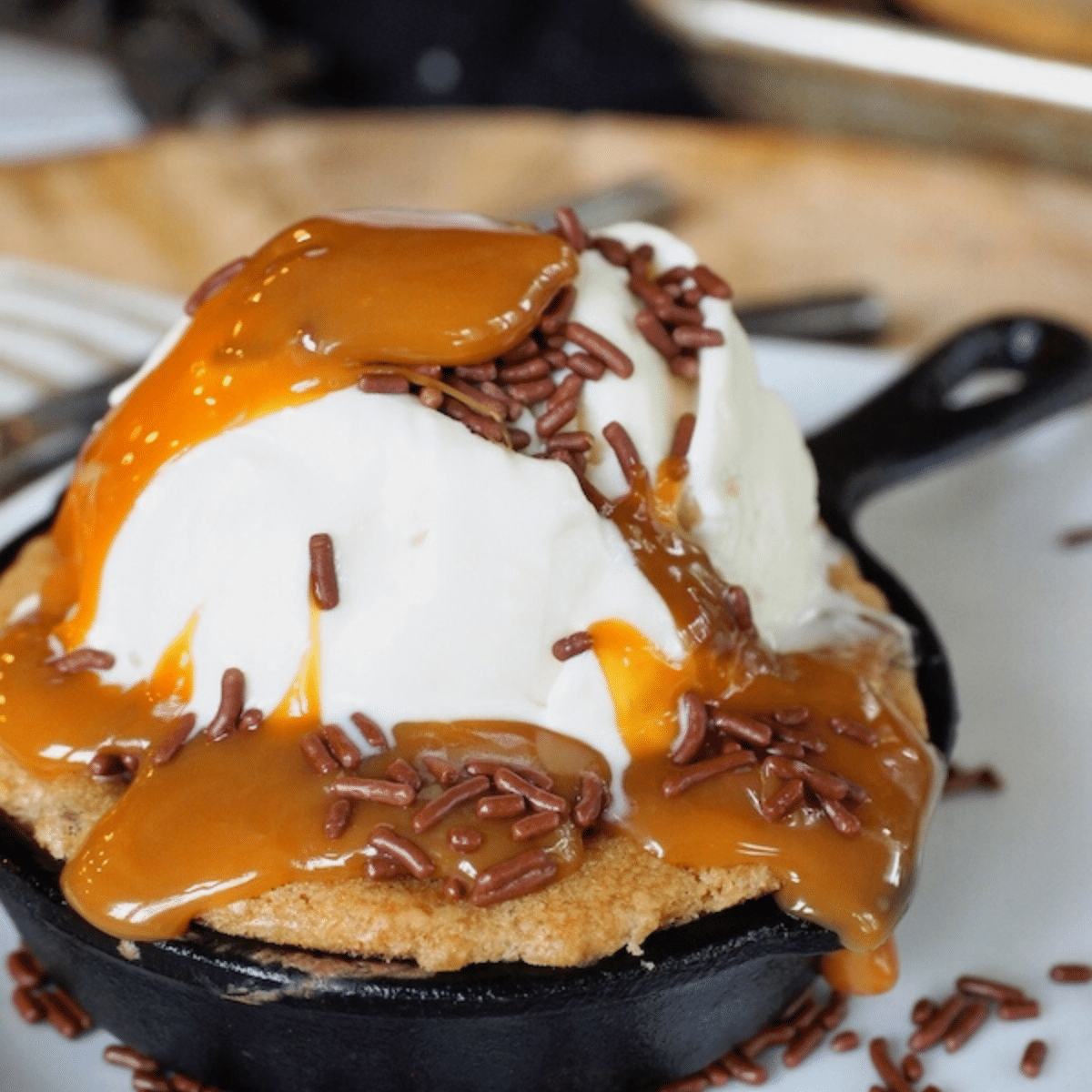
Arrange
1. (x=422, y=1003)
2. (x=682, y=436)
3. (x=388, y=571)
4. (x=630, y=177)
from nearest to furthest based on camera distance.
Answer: (x=422, y=1003) → (x=388, y=571) → (x=682, y=436) → (x=630, y=177)

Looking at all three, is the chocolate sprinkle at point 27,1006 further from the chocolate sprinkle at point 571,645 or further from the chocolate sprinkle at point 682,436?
the chocolate sprinkle at point 682,436

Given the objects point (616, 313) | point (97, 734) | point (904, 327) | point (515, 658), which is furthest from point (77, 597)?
point (904, 327)

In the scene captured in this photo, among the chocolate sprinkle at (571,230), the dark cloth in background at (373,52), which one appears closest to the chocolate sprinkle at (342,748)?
the chocolate sprinkle at (571,230)

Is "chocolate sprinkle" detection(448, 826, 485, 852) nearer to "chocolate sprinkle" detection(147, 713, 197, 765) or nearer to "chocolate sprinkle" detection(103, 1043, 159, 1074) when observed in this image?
"chocolate sprinkle" detection(147, 713, 197, 765)

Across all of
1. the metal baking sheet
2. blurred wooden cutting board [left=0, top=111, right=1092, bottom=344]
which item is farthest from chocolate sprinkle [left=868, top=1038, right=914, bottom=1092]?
the metal baking sheet

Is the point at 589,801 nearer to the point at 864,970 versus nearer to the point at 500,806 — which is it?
the point at 500,806

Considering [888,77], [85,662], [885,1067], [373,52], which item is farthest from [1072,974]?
[373,52]
